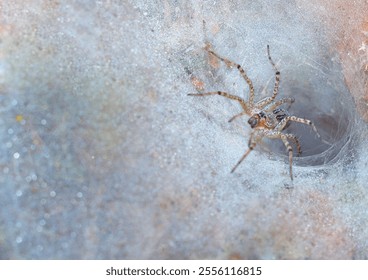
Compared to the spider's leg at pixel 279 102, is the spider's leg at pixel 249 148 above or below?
below

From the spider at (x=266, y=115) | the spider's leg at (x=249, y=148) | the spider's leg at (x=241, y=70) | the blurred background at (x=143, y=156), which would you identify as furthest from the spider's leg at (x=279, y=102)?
the spider's leg at (x=249, y=148)

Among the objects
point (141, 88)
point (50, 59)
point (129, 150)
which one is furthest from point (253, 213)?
point (50, 59)

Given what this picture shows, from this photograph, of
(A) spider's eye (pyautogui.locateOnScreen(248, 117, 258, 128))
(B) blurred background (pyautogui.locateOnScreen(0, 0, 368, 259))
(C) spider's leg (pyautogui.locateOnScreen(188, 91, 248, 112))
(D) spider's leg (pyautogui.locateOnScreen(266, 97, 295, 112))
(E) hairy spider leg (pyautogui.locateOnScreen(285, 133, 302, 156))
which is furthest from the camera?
(D) spider's leg (pyautogui.locateOnScreen(266, 97, 295, 112))

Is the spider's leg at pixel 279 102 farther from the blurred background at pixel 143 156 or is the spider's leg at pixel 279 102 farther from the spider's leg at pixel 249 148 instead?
the spider's leg at pixel 249 148

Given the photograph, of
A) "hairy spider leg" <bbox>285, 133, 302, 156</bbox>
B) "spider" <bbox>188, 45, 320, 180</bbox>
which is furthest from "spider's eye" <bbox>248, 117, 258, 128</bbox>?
"hairy spider leg" <bbox>285, 133, 302, 156</bbox>

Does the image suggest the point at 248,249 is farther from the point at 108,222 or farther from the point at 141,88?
the point at 141,88

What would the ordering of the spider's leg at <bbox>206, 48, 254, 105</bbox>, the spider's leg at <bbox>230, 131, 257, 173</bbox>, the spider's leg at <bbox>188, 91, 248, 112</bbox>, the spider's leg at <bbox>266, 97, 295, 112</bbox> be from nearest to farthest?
the spider's leg at <bbox>230, 131, 257, 173</bbox>
the spider's leg at <bbox>188, 91, 248, 112</bbox>
the spider's leg at <bbox>206, 48, 254, 105</bbox>
the spider's leg at <bbox>266, 97, 295, 112</bbox>

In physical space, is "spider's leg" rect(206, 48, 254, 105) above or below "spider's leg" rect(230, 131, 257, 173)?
above

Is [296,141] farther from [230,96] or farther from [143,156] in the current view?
[143,156]

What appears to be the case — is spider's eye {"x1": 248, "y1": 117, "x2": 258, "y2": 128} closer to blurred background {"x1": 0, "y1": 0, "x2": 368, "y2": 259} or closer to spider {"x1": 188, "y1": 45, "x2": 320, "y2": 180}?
spider {"x1": 188, "y1": 45, "x2": 320, "y2": 180}
